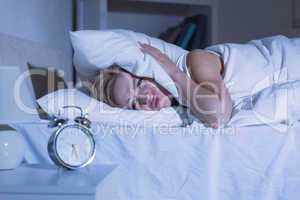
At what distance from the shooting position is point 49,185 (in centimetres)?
82

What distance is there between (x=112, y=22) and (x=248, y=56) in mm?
1263

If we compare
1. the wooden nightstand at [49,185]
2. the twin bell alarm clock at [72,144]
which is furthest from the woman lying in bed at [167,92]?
the wooden nightstand at [49,185]

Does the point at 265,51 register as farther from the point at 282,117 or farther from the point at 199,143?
the point at 199,143

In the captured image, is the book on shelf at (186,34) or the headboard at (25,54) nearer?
the headboard at (25,54)

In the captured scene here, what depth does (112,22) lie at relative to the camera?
244cm

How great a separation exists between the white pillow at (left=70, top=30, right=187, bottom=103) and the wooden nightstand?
1.12ft

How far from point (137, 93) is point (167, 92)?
82 millimetres

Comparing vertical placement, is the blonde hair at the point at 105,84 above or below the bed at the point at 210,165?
above

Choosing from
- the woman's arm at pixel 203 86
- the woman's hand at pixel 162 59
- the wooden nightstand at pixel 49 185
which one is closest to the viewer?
the wooden nightstand at pixel 49 185

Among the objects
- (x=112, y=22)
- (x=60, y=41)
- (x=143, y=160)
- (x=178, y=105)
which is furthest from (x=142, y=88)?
(x=112, y=22)

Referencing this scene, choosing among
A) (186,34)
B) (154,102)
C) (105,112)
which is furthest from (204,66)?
(186,34)

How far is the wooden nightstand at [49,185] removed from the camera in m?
0.81

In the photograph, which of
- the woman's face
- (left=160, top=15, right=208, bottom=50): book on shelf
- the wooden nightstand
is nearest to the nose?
the woman's face

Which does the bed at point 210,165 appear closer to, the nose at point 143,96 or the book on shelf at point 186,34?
the nose at point 143,96
